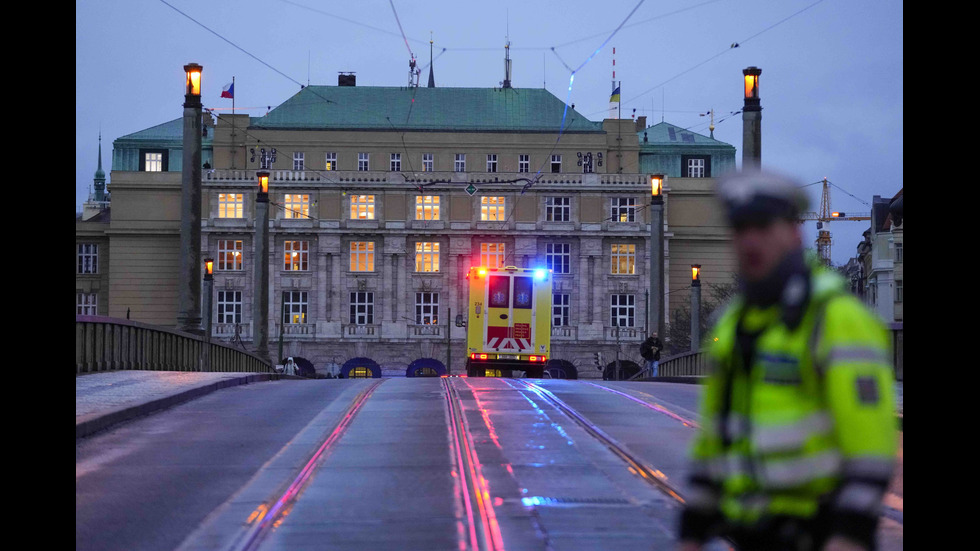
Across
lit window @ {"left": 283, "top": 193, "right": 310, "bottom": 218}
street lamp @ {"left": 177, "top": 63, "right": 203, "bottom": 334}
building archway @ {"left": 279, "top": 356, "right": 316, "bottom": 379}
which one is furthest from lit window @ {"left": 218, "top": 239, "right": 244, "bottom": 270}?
street lamp @ {"left": 177, "top": 63, "right": 203, "bottom": 334}

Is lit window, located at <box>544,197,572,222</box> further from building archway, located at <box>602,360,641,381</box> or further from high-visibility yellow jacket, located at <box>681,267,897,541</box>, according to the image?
high-visibility yellow jacket, located at <box>681,267,897,541</box>

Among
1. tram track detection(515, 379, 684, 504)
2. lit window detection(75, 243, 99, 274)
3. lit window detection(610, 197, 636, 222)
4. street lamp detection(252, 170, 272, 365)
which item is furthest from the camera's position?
lit window detection(75, 243, 99, 274)

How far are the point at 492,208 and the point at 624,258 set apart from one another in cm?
953

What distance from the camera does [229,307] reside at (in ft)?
264

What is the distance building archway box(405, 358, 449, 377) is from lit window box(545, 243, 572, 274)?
397 inches

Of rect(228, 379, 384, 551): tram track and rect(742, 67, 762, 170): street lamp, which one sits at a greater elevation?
rect(742, 67, 762, 170): street lamp

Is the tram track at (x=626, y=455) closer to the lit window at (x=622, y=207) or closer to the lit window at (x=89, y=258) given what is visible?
the lit window at (x=622, y=207)

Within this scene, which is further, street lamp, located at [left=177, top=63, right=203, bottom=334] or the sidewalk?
street lamp, located at [left=177, top=63, right=203, bottom=334]

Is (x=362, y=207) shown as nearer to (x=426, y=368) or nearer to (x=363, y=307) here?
(x=363, y=307)

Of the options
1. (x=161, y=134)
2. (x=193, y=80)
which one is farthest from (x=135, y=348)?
(x=161, y=134)

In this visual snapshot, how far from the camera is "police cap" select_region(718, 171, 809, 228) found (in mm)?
3199
